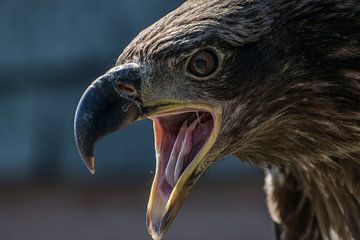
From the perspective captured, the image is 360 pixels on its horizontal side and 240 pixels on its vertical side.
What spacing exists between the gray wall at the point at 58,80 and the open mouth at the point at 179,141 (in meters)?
4.25

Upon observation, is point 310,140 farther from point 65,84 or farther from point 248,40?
point 65,84

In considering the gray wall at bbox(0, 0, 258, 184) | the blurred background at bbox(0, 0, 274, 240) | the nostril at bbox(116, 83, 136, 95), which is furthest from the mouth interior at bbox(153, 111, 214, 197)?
the gray wall at bbox(0, 0, 258, 184)

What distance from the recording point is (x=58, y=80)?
353 inches

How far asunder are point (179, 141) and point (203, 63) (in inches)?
12.1

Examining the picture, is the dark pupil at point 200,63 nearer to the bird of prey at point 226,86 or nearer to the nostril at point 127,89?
the bird of prey at point 226,86

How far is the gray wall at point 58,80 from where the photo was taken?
28.3ft

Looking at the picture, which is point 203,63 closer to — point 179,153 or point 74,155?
point 179,153

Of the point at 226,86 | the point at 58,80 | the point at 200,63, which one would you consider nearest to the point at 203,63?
the point at 200,63

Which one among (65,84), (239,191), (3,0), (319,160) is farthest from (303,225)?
(3,0)

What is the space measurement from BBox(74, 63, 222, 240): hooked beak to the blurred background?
413cm

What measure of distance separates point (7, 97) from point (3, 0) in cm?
72

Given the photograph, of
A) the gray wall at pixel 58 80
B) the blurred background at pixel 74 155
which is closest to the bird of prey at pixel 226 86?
the blurred background at pixel 74 155

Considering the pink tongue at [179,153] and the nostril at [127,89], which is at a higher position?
the nostril at [127,89]

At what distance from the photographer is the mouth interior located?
4.05 m
